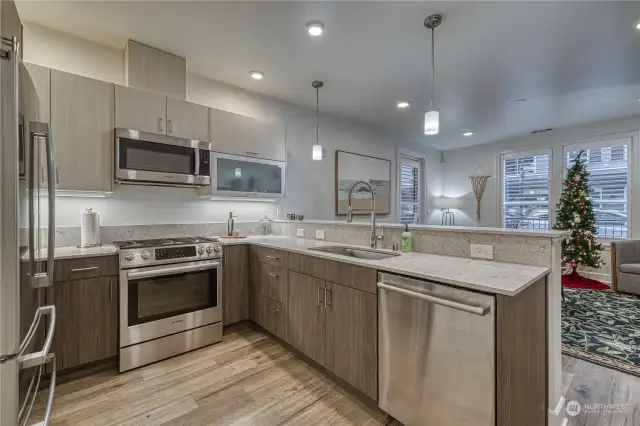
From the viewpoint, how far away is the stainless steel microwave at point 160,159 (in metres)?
2.37

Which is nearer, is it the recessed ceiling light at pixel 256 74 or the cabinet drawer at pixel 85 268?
the cabinet drawer at pixel 85 268

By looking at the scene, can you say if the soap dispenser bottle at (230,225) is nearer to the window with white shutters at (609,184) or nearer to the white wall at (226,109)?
the white wall at (226,109)

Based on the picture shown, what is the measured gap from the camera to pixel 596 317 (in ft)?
10.3

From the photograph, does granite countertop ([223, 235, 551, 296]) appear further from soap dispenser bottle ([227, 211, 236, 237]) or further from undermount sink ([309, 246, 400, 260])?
soap dispenser bottle ([227, 211, 236, 237])

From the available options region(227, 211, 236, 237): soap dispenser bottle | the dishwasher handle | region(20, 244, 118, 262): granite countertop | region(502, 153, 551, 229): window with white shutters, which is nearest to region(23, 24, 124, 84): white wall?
region(20, 244, 118, 262): granite countertop

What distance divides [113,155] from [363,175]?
364 centimetres

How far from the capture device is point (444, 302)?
1325mm

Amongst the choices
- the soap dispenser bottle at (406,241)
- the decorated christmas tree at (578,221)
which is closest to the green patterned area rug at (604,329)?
the decorated christmas tree at (578,221)

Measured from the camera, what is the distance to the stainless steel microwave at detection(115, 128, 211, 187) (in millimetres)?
2374

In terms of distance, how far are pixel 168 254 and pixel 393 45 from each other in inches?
105

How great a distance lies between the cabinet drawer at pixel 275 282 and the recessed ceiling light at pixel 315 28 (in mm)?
1998

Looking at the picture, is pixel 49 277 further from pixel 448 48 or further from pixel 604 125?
pixel 604 125

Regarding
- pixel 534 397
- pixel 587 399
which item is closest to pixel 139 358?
pixel 534 397

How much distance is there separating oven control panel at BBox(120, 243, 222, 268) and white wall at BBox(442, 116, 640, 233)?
605 centimetres
